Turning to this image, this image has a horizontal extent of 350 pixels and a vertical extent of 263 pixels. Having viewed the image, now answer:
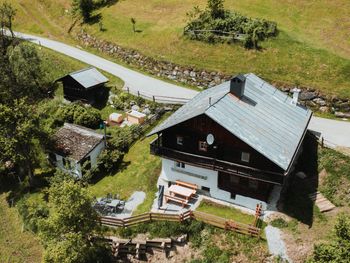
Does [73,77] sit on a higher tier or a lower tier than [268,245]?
higher

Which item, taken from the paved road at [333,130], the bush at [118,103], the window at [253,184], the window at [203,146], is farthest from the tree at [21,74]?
the paved road at [333,130]

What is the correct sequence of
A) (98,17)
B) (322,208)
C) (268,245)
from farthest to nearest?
(98,17) < (322,208) < (268,245)

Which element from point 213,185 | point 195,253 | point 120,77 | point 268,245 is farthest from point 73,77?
point 268,245

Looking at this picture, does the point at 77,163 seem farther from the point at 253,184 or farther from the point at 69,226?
the point at 253,184

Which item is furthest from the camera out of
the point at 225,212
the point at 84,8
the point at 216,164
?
the point at 84,8

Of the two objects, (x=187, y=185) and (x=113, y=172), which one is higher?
(x=187, y=185)

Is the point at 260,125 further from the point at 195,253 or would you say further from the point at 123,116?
the point at 123,116

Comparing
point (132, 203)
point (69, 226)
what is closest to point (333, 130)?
point (132, 203)
